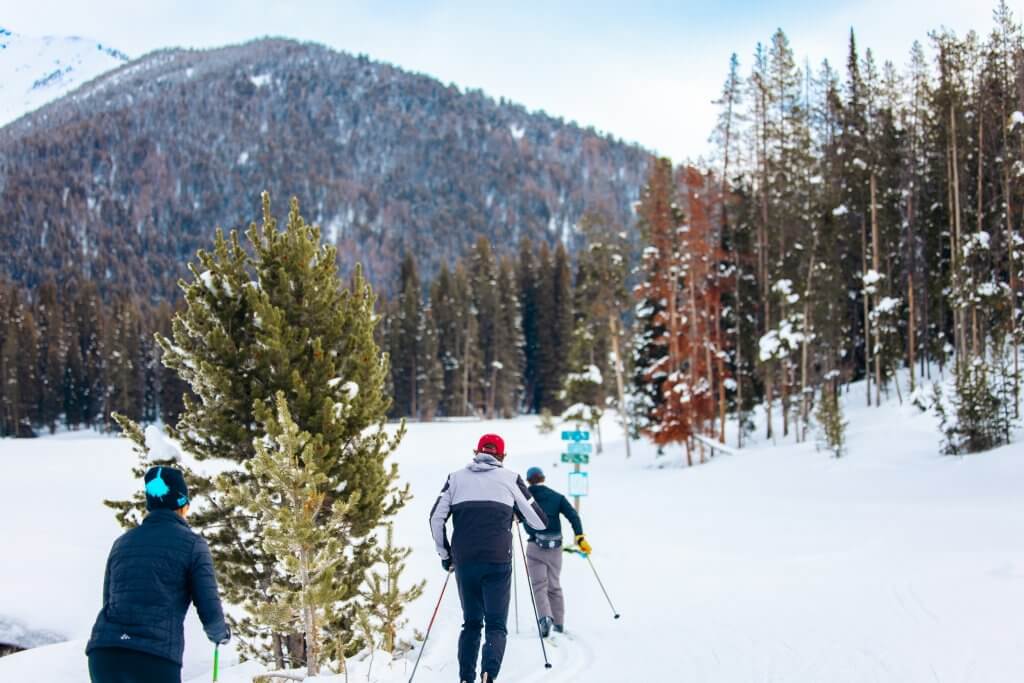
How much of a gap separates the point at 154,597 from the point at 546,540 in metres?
5.66

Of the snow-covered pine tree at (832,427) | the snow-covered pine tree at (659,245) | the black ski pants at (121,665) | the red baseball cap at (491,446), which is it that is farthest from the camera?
the snow-covered pine tree at (659,245)

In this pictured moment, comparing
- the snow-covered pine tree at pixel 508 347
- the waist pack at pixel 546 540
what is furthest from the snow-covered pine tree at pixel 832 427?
the snow-covered pine tree at pixel 508 347

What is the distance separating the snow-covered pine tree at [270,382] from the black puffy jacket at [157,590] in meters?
7.87

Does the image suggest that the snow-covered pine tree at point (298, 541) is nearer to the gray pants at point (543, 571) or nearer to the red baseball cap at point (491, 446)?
the red baseball cap at point (491, 446)

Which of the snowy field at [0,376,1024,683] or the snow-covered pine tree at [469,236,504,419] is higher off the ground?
the snow-covered pine tree at [469,236,504,419]

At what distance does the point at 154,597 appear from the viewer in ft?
12.9

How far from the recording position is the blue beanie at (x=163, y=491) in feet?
13.6

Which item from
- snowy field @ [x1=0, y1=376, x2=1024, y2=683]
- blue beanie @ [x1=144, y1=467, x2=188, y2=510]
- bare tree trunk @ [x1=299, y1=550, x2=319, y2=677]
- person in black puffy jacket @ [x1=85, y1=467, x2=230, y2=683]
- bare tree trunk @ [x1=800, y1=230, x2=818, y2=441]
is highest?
bare tree trunk @ [x1=800, y1=230, x2=818, y2=441]

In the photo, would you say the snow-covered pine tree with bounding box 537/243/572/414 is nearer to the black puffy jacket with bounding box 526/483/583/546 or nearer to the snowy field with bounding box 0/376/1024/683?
the snowy field with bounding box 0/376/1024/683

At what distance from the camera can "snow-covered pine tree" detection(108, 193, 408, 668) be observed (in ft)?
40.6

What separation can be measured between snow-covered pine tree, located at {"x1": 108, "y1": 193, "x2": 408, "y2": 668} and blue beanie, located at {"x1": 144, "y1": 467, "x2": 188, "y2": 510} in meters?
7.77

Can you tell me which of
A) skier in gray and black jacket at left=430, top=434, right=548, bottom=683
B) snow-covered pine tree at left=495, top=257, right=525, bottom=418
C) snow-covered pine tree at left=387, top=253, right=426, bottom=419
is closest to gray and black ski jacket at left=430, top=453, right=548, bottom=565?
skier in gray and black jacket at left=430, top=434, right=548, bottom=683

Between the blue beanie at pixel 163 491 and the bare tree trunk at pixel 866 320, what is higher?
the bare tree trunk at pixel 866 320

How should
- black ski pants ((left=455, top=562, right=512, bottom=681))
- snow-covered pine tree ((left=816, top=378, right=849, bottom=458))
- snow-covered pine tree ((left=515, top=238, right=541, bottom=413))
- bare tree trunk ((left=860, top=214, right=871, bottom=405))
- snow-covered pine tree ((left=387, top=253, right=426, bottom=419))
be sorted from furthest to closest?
snow-covered pine tree ((left=515, top=238, right=541, bottom=413))
snow-covered pine tree ((left=387, top=253, right=426, bottom=419))
bare tree trunk ((left=860, top=214, right=871, bottom=405))
snow-covered pine tree ((left=816, top=378, right=849, bottom=458))
black ski pants ((left=455, top=562, right=512, bottom=681))
